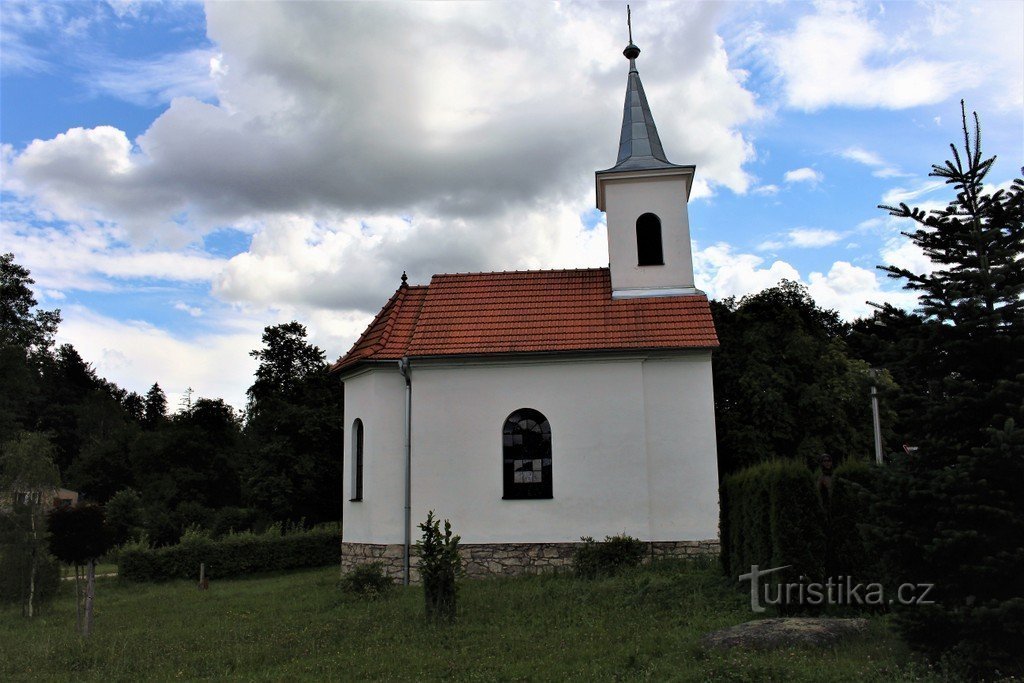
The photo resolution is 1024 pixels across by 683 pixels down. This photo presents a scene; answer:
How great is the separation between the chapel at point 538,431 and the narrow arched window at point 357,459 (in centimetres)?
4

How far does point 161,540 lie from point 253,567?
589 inches

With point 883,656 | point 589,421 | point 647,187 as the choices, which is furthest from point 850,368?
point 883,656

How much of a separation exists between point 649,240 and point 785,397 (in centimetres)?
1110

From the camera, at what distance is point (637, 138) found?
21.3 meters

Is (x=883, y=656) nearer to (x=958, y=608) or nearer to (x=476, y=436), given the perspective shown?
(x=958, y=608)

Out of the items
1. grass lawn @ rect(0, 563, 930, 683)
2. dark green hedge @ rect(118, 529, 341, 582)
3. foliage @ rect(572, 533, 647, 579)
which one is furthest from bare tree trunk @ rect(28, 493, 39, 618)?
foliage @ rect(572, 533, 647, 579)

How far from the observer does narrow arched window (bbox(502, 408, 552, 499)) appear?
1758cm

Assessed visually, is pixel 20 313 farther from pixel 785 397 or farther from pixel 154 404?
pixel 154 404

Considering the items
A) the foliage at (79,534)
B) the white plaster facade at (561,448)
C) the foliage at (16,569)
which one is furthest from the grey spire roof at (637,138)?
the foliage at (16,569)

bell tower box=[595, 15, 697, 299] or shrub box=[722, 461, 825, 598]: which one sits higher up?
bell tower box=[595, 15, 697, 299]

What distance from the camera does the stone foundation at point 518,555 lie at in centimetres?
1688

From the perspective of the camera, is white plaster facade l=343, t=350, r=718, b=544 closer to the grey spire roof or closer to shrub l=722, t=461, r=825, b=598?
shrub l=722, t=461, r=825, b=598

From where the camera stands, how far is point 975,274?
24.7 feet

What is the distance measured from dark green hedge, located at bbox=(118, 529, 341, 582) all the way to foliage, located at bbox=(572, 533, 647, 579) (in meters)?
13.3
